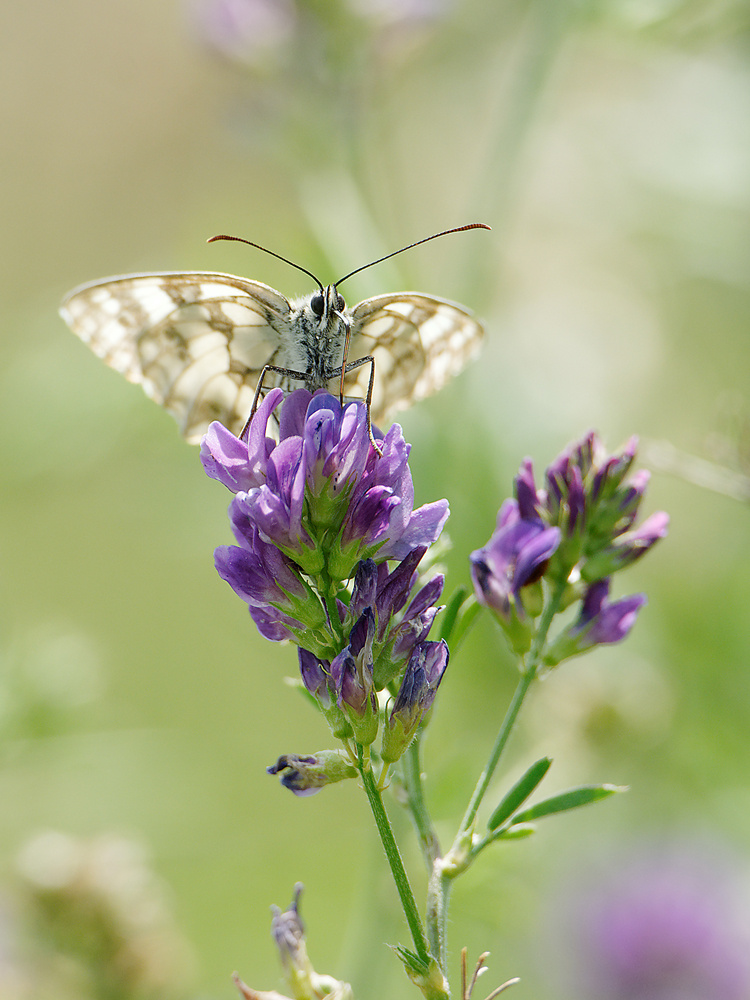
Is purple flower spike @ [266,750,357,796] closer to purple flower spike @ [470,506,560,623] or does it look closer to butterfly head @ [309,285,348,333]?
purple flower spike @ [470,506,560,623]

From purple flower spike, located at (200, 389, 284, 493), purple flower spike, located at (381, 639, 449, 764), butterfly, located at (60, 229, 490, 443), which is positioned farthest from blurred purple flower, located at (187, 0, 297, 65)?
purple flower spike, located at (381, 639, 449, 764)

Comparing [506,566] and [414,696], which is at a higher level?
[506,566]

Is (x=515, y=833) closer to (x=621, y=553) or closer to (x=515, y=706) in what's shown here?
(x=515, y=706)

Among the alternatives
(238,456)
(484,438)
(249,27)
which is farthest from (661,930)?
(249,27)

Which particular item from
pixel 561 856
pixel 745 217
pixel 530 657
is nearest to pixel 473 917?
pixel 561 856

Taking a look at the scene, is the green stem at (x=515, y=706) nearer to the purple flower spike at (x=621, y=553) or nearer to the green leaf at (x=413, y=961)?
the purple flower spike at (x=621, y=553)

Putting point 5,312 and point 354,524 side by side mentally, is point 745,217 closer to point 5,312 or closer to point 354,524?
point 354,524

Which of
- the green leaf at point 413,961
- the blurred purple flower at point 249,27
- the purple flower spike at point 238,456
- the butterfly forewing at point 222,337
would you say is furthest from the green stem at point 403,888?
the blurred purple flower at point 249,27
